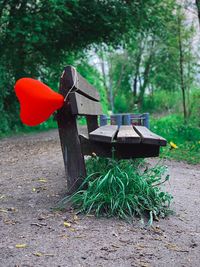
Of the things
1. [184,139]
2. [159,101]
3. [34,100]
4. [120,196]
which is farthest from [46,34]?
[159,101]

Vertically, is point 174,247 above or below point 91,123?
below

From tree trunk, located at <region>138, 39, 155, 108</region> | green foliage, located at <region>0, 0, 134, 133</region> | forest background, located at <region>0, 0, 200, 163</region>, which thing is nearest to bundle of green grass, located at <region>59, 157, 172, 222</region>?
forest background, located at <region>0, 0, 200, 163</region>

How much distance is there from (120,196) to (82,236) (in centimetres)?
55

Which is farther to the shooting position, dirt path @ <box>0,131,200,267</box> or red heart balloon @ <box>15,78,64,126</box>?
red heart balloon @ <box>15,78,64,126</box>

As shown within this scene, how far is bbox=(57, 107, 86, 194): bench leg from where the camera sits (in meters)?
3.52

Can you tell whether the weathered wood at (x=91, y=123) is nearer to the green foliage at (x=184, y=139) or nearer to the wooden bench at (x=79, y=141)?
the wooden bench at (x=79, y=141)

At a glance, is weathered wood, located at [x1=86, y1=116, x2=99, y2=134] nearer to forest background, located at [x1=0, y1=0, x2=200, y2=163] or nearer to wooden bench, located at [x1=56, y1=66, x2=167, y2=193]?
wooden bench, located at [x1=56, y1=66, x2=167, y2=193]

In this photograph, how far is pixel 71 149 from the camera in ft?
11.7

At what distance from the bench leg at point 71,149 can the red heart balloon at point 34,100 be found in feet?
0.88

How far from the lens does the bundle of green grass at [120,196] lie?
10.7 feet

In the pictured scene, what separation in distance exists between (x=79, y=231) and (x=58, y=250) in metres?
0.36

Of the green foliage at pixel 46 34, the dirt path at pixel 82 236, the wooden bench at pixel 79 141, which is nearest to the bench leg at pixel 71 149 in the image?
the wooden bench at pixel 79 141

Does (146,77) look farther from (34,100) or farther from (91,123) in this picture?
(34,100)

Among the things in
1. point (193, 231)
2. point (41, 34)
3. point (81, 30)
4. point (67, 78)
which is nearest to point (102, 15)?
point (81, 30)
